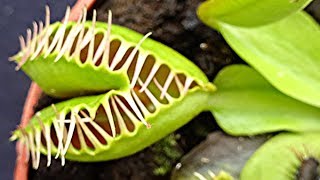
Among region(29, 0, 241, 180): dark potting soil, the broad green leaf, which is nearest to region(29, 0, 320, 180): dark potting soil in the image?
region(29, 0, 241, 180): dark potting soil

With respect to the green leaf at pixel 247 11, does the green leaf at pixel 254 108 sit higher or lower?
lower

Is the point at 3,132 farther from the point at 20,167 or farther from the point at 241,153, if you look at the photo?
the point at 241,153

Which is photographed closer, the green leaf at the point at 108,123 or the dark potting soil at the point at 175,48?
the green leaf at the point at 108,123

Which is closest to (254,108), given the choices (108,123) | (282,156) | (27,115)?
(282,156)

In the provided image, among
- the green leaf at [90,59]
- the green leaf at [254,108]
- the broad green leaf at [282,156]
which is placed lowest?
the broad green leaf at [282,156]

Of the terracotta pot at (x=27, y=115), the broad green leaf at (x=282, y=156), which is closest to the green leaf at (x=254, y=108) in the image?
the broad green leaf at (x=282, y=156)

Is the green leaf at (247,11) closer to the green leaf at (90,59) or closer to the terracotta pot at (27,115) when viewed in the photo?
the green leaf at (90,59)

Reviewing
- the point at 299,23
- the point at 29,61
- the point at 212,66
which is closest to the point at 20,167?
the point at 29,61

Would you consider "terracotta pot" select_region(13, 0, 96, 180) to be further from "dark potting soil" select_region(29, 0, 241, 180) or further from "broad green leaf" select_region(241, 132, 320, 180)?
"broad green leaf" select_region(241, 132, 320, 180)
